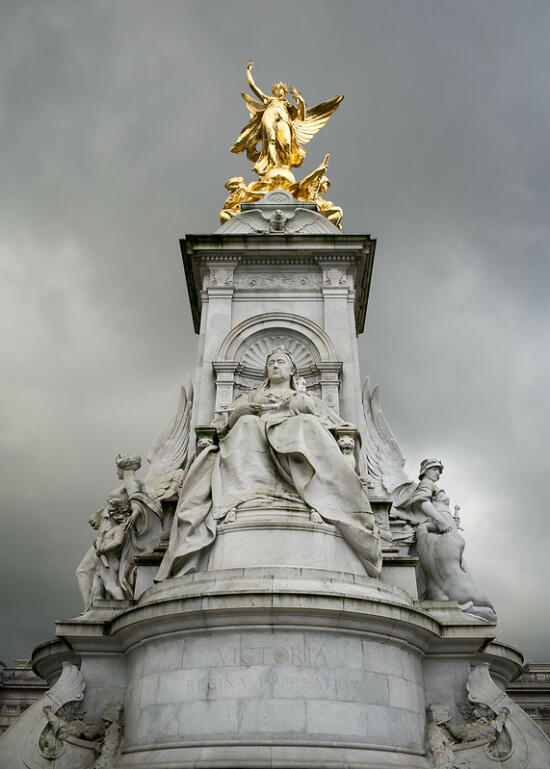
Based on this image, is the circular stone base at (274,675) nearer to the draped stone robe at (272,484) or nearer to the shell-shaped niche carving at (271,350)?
the draped stone robe at (272,484)

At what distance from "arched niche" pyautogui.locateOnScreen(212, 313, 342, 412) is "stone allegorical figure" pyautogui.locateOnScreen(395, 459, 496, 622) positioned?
9.44ft

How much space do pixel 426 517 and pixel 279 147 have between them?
12527 millimetres

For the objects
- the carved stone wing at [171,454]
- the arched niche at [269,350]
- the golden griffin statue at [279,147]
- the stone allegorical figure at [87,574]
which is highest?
the golden griffin statue at [279,147]

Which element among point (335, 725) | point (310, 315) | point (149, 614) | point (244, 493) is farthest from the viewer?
point (310, 315)

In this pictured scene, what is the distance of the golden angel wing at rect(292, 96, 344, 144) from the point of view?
2111 cm

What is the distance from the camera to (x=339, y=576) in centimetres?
963

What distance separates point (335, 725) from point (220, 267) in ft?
38.1

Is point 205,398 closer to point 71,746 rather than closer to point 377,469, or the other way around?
point 377,469

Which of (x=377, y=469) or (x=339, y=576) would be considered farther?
(x=377, y=469)

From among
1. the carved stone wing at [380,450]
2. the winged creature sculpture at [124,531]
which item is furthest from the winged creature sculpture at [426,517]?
the winged creature sculpture at [124,531]

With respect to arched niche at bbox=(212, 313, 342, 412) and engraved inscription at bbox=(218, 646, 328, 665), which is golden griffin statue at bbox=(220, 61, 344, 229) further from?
engraved inscription at bbox=(218, 646, 328, 665)

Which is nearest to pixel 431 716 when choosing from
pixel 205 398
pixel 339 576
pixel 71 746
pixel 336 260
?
pixel 339 576

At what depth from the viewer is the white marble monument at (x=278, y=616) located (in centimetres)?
862

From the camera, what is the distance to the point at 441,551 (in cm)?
1257
